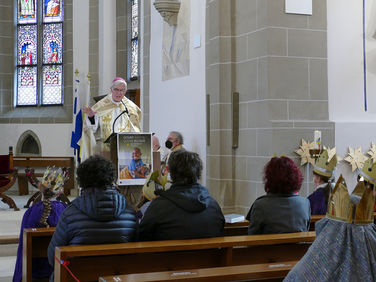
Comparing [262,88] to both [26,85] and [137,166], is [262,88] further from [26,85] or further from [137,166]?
[26,85]

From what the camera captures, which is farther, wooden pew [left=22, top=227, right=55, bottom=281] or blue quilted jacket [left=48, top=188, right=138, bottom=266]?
wooden pew [left=22, top=227, right=55, bottom=281]

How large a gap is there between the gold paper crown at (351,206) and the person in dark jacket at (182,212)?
1.85 metres

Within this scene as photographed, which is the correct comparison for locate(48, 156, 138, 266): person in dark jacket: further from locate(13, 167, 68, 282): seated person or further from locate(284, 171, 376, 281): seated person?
locate(284, 171, 376, 281): seated person

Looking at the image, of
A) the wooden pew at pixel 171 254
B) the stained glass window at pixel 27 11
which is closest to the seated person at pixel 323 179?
the wooden pew at pixel 171 254

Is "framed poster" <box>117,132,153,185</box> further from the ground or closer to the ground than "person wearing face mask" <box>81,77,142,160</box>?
closer to the ground

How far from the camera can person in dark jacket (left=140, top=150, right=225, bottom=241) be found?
11.1 feet

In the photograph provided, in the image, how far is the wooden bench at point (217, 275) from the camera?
94.3 inches

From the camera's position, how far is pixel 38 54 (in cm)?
1467

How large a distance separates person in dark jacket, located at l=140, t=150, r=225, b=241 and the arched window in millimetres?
11507

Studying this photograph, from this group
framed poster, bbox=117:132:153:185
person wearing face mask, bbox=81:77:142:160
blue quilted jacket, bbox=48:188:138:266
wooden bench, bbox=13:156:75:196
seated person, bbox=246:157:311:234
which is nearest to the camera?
blue quilted jacket, bbox=48:188:138:266

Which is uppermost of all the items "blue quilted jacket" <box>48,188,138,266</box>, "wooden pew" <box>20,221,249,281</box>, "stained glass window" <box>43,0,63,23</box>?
"stained glass window" <box>43,0,63,23</box>

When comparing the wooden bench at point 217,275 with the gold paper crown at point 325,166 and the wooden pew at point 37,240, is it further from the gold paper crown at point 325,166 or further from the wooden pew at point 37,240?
the gold paper crown at point 325,166

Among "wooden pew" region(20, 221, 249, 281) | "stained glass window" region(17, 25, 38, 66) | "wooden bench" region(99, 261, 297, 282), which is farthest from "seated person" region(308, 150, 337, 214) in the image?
"stained glass window" region(17, 25, 38, 66)

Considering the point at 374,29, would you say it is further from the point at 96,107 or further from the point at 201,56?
the point at 96,107
